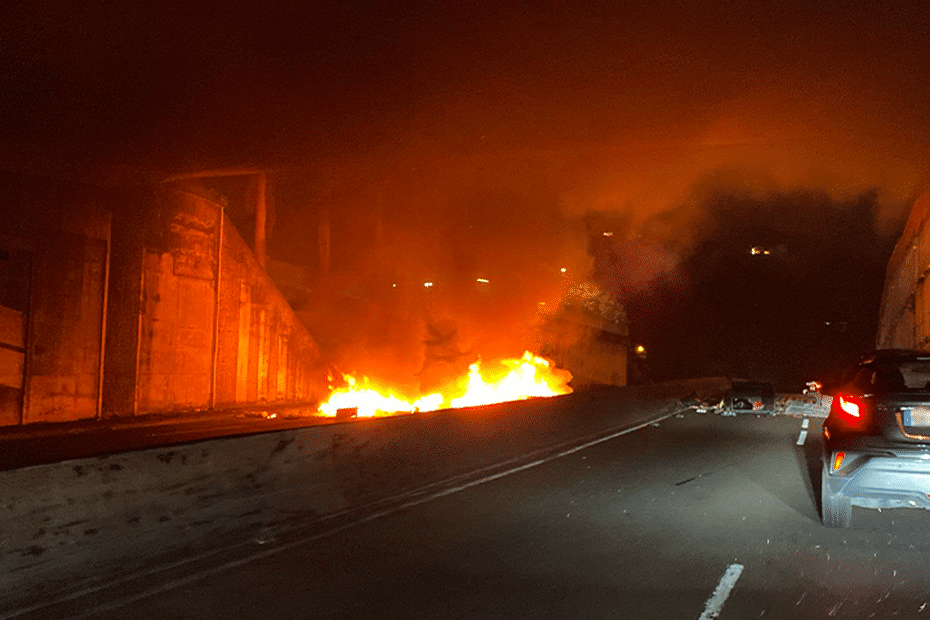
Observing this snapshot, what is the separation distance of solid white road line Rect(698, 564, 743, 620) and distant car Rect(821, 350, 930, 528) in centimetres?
185

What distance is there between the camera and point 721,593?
18.4 ft

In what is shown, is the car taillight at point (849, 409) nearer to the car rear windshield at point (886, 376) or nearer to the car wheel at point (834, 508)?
the car rear windshield at point (886, 376)

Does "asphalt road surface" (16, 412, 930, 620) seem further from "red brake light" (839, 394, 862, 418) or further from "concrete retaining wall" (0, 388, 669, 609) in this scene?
"red brake light" (839, 394, 862, 418)

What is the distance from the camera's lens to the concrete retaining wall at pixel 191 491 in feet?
17.8

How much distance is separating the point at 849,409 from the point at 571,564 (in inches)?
129

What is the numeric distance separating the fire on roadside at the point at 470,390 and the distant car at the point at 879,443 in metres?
18.2

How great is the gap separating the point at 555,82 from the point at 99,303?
14.7 metres

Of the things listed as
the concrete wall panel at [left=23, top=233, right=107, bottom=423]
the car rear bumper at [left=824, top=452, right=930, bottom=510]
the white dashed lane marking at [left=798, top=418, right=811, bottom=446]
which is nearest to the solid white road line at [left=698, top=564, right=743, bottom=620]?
the car rear bumper at [left=824, top=452, right=930, bottom=510]

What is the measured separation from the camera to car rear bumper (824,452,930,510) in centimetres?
712

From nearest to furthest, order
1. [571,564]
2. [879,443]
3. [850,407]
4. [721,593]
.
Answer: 1. [721,593]
2. [571,564]
3. [879,443]
4. [850,407]

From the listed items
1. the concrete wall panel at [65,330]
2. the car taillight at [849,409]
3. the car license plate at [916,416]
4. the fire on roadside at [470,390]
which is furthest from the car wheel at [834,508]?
the fire on roadside at [470,390]

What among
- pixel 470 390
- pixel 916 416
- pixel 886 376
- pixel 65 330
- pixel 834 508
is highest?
pixel 65 330

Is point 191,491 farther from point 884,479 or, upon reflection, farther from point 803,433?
point 803,433

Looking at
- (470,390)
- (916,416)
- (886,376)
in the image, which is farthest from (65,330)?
(916,416)
